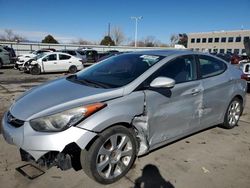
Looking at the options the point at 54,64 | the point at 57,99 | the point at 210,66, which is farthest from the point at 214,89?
the point at 54,64

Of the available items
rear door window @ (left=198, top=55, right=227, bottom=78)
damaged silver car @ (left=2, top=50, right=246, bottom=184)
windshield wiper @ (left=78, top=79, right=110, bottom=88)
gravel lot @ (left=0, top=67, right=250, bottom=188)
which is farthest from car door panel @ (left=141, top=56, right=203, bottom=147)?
windshield wiper @ (left=78, top=79, right=110, bottom=88)

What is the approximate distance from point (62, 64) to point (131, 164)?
14.7 m

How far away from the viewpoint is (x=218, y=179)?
11.0ft

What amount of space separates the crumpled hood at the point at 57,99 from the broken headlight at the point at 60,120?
6cm

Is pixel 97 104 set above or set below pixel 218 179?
above

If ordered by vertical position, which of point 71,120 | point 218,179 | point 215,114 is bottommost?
point 218,179

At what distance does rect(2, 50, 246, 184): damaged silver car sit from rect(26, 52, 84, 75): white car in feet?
41.3

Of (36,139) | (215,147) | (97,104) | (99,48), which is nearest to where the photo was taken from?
(36,139)

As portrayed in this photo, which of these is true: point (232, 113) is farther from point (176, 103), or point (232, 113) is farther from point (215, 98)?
point (176, 103)

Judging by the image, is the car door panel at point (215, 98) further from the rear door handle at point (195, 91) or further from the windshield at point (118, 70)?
the windshield at point (118, 70)

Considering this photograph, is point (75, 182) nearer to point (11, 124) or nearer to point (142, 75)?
point (11, 124)

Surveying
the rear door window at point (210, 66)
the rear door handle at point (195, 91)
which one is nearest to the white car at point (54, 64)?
the rear door window at point (210, 66)

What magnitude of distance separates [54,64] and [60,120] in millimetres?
14621

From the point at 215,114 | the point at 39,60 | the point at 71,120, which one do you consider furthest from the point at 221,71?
the point at 39,60
